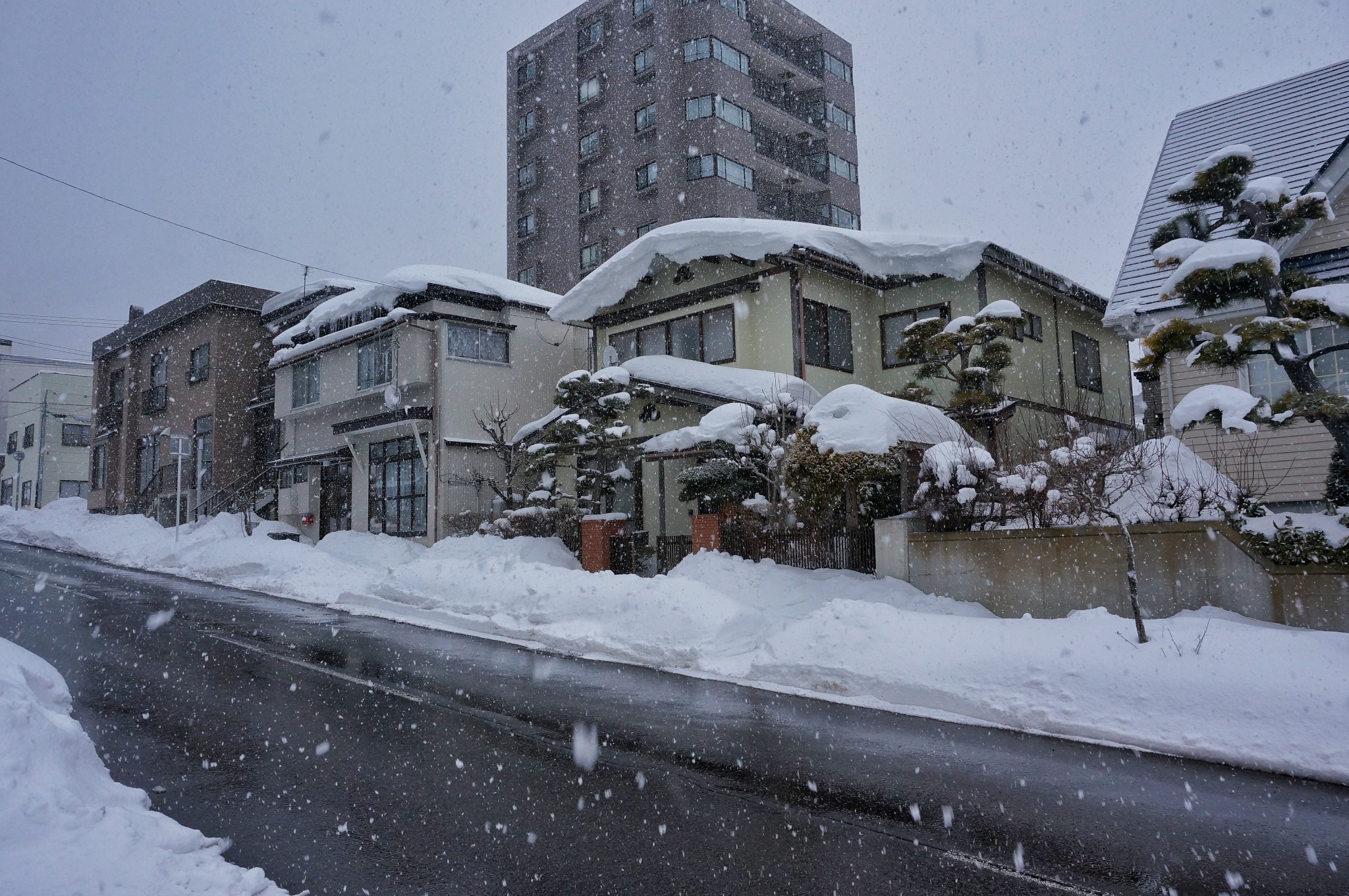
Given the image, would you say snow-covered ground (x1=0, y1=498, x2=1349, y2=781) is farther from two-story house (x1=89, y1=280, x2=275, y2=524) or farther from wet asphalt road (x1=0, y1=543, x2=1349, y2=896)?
two-story house (x1=89, y1=280, x2=275, y2=524)

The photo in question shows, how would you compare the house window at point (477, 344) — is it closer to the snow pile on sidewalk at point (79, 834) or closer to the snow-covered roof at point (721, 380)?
the snow-covered roof at point (721, 380)

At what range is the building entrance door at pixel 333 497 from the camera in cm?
2672

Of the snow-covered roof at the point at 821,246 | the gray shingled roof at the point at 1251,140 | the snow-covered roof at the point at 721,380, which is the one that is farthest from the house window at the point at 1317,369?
the snow-covered roof at the point at 721,380

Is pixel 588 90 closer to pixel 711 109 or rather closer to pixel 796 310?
pixel 711 109

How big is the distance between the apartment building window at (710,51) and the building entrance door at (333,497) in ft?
76.1

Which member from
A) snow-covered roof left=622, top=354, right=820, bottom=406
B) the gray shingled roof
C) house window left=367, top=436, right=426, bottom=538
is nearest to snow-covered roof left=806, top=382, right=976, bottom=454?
snow-covered roof left=622, top=354, right=820, bottom=406

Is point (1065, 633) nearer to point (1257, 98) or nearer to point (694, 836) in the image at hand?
point (694, 836)

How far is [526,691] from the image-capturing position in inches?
316

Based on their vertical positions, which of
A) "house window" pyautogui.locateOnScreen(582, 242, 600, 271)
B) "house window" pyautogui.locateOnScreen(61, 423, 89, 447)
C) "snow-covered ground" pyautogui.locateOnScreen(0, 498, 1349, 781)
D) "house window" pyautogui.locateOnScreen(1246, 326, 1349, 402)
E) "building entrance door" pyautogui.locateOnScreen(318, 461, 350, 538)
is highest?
"house window" pyautogui.locateOnScreen(582, 242, 600, 271)

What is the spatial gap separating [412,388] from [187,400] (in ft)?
50.3

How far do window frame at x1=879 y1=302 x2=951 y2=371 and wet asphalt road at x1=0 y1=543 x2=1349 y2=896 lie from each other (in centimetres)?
1273

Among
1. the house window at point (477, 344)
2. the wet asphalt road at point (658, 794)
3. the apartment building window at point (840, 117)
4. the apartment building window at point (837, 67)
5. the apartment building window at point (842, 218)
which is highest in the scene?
the apartment building window at point (837, 67)

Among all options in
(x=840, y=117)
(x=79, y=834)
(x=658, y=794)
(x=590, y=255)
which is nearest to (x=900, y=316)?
A: (x=658, y=794)

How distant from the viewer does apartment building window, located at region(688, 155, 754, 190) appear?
116 feet
